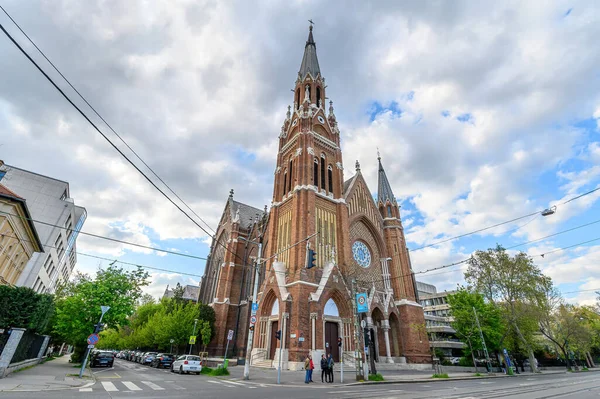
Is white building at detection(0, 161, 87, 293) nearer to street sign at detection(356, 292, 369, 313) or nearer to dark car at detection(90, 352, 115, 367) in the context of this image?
dark car at detection(90, 352, 115, 367)

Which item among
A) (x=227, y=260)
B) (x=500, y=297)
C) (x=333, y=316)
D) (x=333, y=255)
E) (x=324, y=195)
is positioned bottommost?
(x=333, y=316)

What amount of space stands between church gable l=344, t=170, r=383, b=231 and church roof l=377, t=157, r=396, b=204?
3.37 metres

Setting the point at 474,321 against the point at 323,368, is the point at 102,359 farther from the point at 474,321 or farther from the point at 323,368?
the point at 474,321

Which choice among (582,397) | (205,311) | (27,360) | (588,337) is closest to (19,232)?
(27,360)

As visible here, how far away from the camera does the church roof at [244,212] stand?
44362 millimetres

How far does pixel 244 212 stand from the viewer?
47.9 m

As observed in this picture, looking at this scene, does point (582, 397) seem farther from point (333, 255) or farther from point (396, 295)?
point (396, 295)

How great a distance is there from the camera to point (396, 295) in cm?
3425

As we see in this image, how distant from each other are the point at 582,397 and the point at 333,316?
17.5 meters

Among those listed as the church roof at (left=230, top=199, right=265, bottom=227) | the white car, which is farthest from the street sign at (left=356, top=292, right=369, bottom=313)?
the church roof at (left=230, top=199, right=265, bottom=227)

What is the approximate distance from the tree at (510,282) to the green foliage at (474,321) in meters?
1.60

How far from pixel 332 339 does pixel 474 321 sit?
1879cm

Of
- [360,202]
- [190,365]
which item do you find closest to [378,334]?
[360,202]

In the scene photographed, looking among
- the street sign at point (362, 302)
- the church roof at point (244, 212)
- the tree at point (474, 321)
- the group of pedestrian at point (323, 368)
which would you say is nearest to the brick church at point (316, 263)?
the church roof at point (244, 212)
